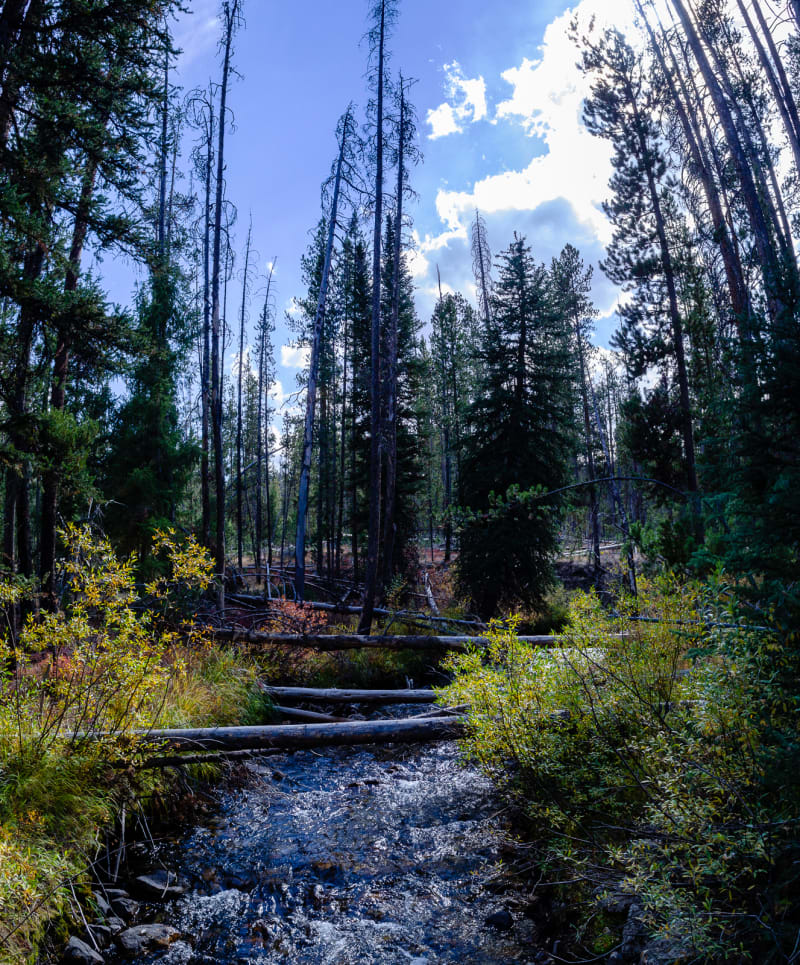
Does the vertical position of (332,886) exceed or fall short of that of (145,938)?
it falls short

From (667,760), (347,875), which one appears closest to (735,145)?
(667,760)

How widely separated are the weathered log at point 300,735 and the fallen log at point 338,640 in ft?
10.8

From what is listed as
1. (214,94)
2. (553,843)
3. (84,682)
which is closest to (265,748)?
(84,682)

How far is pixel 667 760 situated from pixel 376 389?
10334mm

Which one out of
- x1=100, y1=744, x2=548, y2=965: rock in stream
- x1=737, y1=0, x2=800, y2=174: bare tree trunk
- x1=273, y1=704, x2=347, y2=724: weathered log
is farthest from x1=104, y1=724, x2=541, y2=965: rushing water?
x1=737, y1=0, x2=800, y2=174: bare tree trunk

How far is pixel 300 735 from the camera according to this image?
19.1ft

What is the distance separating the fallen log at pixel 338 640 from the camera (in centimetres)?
964

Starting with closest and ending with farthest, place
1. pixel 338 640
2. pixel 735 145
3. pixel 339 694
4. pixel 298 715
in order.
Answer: pixel 298 715, pixel 339 694, pixel 735 145, pixel 338 640

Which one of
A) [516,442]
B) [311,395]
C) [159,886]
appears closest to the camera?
[159,886]

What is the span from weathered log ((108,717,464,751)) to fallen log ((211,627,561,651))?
328 centimetres

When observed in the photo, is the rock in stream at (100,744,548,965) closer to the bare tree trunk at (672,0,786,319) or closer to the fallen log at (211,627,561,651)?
the fallen log at (211,627,561,651)

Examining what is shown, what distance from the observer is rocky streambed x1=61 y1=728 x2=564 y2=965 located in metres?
3.78

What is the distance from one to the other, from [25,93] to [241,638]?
27.5 feet

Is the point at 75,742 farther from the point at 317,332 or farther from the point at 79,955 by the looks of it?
the point at 317,332
